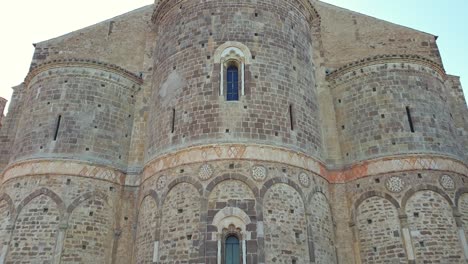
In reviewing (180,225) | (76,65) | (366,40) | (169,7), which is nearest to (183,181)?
(180,225)

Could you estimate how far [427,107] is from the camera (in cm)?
1529

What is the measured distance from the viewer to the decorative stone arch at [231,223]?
11914mm

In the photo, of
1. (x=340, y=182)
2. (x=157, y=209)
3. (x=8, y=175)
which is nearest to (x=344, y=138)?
(x=340, y=182)

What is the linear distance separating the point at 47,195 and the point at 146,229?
3775 mm

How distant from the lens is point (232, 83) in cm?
1453

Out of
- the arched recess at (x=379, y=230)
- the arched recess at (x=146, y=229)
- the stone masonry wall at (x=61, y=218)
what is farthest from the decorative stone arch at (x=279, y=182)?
the stone masonry wall at (x=61, y=218)

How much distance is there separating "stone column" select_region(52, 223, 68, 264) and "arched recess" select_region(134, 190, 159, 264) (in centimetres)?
237

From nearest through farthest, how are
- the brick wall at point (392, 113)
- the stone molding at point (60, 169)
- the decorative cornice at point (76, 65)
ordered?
the stone molding at point (60, 169) → the brick wall at point (392, 113) → the decorative cornice at point (76, 65)

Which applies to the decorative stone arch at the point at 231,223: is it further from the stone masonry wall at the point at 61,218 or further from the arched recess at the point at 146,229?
the stone masonry wall at the point at 61,218

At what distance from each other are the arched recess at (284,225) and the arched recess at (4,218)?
8643mm

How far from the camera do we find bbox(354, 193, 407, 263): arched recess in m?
13.2

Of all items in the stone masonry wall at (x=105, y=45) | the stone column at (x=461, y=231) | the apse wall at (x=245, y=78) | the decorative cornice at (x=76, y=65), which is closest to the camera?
the stone column at (x=461, y=231)

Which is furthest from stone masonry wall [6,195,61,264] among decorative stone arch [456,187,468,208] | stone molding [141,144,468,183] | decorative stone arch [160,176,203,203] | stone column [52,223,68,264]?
decorative stone arch [456,187,468,208]

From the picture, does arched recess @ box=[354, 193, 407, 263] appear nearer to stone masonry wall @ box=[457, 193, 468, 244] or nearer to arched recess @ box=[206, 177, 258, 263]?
stone masonry wall @ box=[457, 193, 468, 244]
